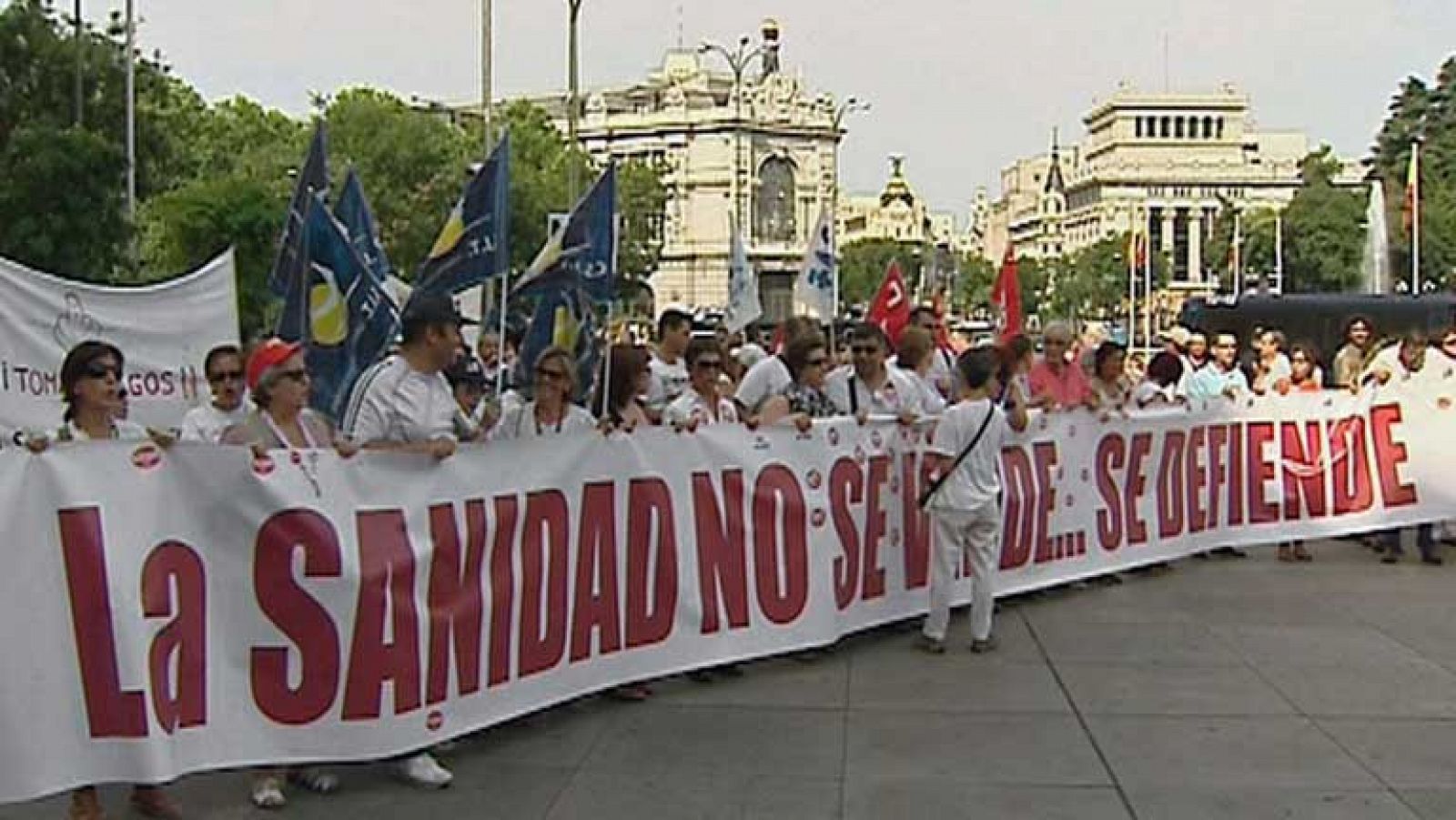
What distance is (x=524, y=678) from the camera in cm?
810

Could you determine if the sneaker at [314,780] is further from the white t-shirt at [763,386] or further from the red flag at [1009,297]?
the red flag at [1009,297]

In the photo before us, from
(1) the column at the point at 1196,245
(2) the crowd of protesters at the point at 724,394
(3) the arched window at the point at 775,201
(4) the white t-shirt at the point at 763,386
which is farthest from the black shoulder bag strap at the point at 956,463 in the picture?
(1) the column at the point at 1196,245

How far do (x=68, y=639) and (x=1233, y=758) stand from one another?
4571mm

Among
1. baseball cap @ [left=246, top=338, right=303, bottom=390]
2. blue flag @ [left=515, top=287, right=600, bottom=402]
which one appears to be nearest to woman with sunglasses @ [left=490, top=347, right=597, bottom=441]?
blue flag @ [left=515, top=287, right=600, bottom=402]

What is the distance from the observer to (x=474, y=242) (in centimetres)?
872

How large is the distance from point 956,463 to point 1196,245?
152970 mm

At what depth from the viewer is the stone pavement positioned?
23.6ft

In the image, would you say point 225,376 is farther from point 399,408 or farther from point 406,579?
point 406,579

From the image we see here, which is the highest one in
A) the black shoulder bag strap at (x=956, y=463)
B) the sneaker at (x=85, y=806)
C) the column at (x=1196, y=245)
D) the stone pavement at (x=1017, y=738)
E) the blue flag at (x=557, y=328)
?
the column at (x=1196, y=245)

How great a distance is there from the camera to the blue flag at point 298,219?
8.96 meters

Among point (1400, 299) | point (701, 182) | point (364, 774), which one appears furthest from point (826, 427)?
point (701, 182)

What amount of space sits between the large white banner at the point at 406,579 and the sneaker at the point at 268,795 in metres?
0.16

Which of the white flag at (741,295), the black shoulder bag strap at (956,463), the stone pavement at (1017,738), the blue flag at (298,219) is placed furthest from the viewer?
the white flag at (741,295)

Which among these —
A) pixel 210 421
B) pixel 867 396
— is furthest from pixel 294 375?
pixel 867 396
